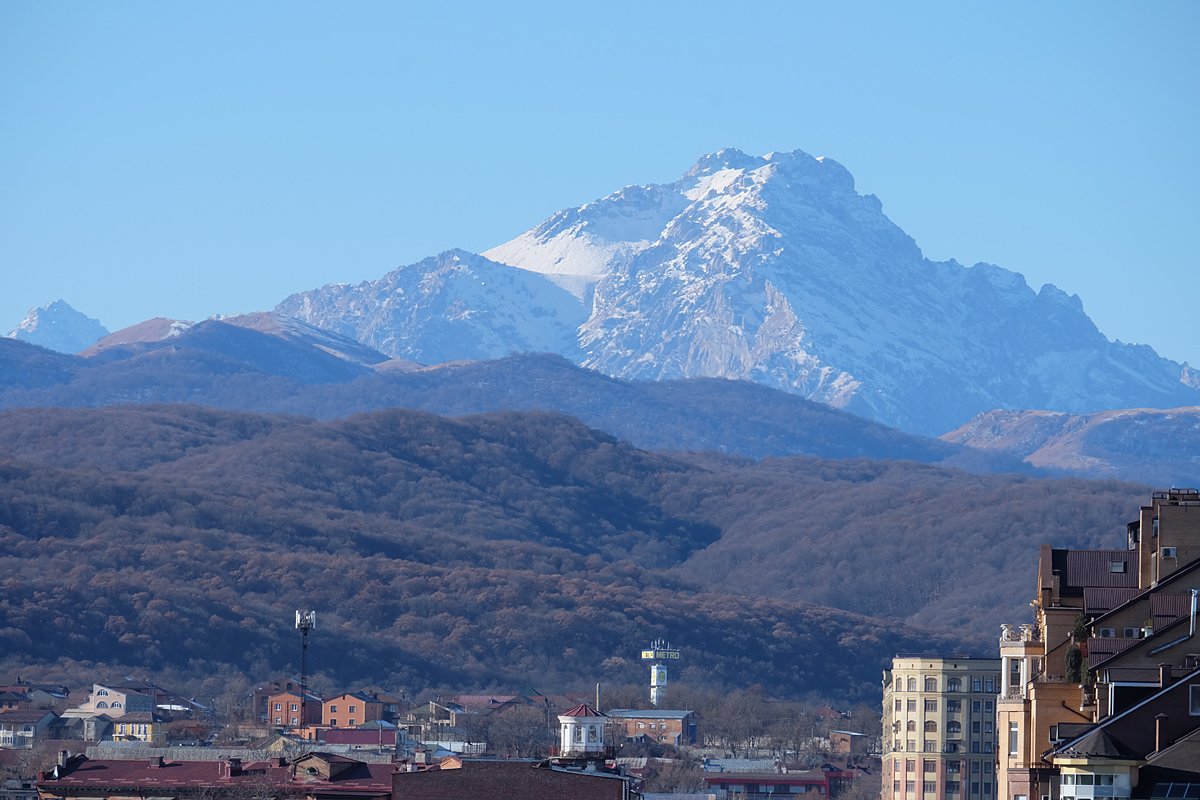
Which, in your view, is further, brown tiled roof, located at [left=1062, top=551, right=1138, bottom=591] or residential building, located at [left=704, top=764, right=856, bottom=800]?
residential building, located at [left=704, top=764, right=856, bottom=800]

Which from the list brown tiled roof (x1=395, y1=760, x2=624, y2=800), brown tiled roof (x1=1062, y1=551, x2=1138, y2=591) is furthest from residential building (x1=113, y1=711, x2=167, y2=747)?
brown tiled roof (x1=1062, y1=551, x2=1138, y2=591)

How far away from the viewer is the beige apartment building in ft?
344

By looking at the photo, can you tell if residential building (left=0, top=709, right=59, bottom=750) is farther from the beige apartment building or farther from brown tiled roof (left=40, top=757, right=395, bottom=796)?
the beige apartment building

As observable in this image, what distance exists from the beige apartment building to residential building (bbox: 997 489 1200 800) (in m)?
48.2

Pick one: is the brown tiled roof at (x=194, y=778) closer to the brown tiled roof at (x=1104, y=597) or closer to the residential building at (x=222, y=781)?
the residential building at (x=222, y=781)

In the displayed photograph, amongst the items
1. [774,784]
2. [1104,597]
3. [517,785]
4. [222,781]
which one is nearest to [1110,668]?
[1104,597]

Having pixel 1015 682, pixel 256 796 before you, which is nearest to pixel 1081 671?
pixel 1015 682

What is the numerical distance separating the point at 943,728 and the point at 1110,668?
66.5 meters

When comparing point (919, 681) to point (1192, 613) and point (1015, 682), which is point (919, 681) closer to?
point (1015, 682)

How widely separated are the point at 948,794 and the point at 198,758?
40.9m

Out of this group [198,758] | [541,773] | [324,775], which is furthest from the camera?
[198,758]

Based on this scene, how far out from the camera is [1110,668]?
4225cm

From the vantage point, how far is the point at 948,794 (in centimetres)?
10712

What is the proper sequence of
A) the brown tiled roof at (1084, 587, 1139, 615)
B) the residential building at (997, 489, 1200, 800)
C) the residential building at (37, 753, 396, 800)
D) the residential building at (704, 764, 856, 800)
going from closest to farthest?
the residential building at (997, 489, 1200, 800) < the brown tiled roof at (1084, 587, 1139, 615) < the residential building at (37, 753, 396, 800) < the residential building at (704, 764, 856, 800)
